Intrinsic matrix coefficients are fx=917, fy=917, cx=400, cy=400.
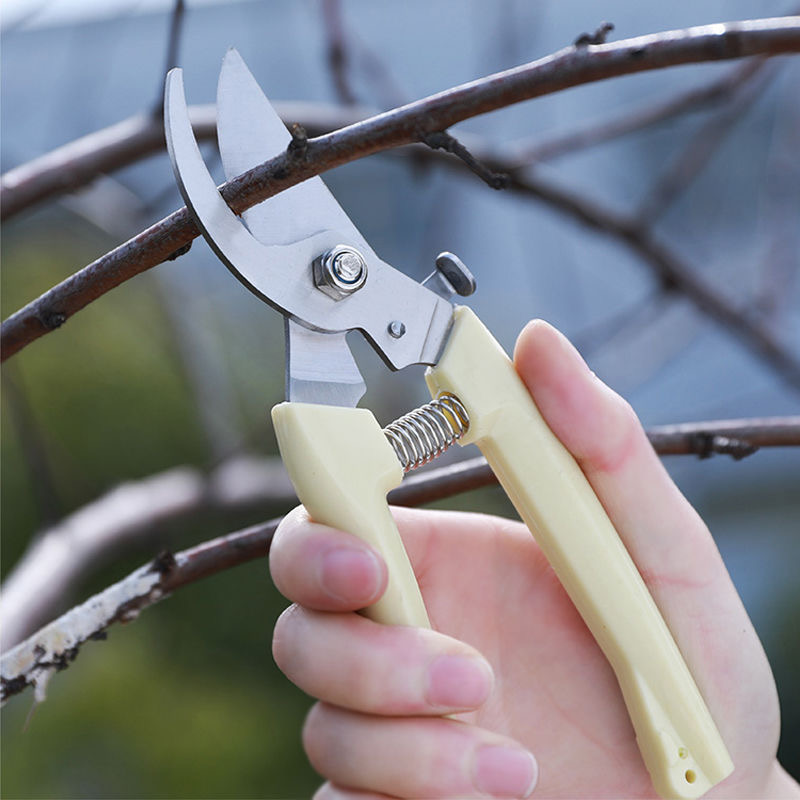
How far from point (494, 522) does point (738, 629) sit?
0.15m

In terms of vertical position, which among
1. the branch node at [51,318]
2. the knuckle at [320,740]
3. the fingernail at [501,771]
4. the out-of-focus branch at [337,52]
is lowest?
the fingernail at [501,771]

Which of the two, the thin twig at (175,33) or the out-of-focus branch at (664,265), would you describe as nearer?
the thin twig at (175,33)

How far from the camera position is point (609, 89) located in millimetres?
3486

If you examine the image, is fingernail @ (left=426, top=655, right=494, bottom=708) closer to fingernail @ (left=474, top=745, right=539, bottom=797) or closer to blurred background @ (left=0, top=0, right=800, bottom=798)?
fingernail @ (left=474, top=745, right=539, bottom=797)

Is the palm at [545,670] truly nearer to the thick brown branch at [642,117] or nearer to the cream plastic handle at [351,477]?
the cream plastic handle at [351,477]

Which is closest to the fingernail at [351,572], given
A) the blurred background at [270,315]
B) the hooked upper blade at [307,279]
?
the hooked upper blade at [307,279]

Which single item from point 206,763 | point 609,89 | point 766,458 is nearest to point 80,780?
point 206,763

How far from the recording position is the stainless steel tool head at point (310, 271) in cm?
40

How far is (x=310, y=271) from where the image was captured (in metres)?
0.43

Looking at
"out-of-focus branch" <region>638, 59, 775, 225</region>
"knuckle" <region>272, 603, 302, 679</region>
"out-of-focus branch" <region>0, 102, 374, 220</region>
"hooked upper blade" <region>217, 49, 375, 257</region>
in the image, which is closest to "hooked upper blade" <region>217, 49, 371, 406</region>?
"hooked upper blade" <region>217, 49, 375, 257</region>

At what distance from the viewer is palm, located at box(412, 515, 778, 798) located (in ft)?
1.73

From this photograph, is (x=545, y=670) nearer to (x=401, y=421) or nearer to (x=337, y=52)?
(x=401, y=421)

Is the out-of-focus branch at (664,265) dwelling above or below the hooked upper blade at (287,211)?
above

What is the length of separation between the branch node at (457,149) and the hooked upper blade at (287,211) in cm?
9
